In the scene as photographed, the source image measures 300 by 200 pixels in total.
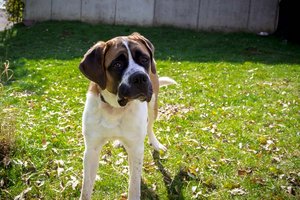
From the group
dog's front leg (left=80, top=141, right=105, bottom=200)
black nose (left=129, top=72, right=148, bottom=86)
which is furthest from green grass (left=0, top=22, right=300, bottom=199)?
black nose (left=129, top=72, right=148, bottom=86)

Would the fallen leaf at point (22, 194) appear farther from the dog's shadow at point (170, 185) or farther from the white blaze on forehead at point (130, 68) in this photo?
the white blaze on forehead at point (130, 68)

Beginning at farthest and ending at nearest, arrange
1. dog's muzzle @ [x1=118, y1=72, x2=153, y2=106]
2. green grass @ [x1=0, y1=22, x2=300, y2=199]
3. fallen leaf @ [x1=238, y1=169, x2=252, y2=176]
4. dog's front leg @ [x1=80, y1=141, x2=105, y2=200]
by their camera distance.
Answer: fallen leaf @ [x1=238, y1=169, x2=252, y2=176] → green grass @ [x1=0, y1=22, x2=300, y2=199] → dog's front leg @ [x1=80, y1=141, x2=105, y2=200] → dog's muzzle @ [x1=118, y1=72, x2=153, y2=106]

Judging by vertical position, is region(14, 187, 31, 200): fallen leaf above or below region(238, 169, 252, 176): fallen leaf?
below

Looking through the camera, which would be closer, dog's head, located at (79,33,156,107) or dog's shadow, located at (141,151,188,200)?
dog's head, located at (79,33,156,107)

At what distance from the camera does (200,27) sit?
583 inches

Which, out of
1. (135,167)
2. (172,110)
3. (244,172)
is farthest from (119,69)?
(172,110)

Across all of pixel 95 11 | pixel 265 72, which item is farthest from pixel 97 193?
pixel 95 11

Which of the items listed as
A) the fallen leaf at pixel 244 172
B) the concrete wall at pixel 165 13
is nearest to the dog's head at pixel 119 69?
the fallen leaf at pixel 244 172

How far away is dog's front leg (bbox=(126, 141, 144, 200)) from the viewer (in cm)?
335

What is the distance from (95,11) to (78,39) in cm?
254

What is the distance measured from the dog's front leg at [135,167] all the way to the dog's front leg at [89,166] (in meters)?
0.31

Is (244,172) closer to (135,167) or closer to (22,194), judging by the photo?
(135,167)

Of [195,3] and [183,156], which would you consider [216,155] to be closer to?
[183,156]

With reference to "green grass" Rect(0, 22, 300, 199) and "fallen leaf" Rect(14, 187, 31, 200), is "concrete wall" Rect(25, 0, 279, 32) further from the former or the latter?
"fallen leaf" Rect(14, 187, 31, 200)
